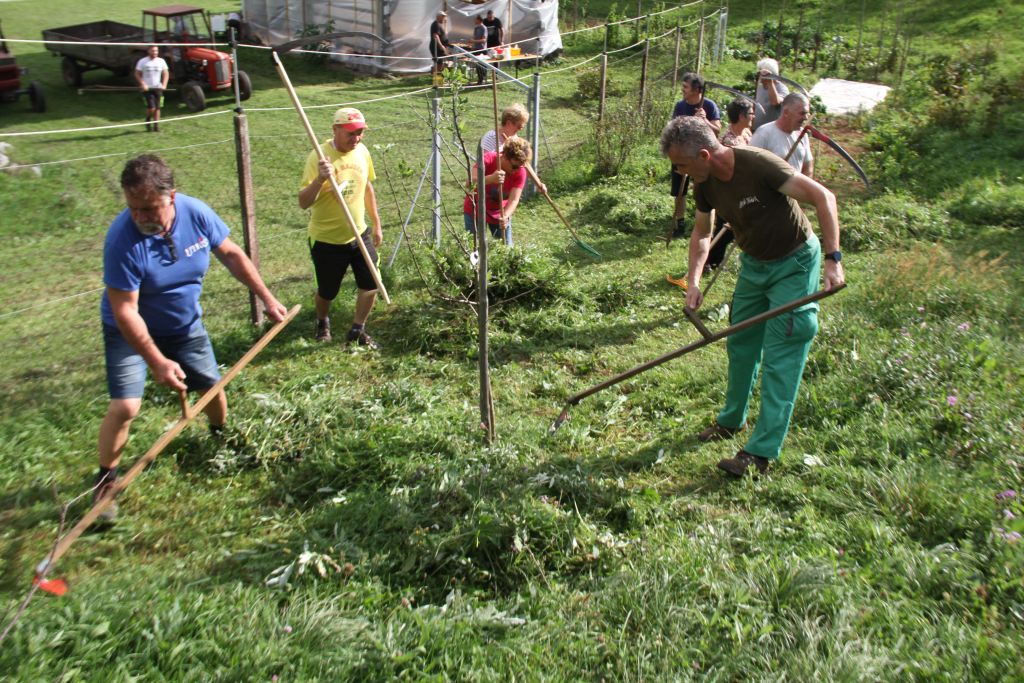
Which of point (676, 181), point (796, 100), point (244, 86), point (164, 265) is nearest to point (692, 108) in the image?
point (676, 181)

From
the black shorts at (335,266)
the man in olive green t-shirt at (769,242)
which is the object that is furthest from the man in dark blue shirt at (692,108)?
the man in olive green t-shirt at (769,242)

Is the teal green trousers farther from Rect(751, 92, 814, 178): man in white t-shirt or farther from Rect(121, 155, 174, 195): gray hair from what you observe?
Rect(121, 155, 174, 195): gray hair

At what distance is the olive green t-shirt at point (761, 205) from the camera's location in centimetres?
399

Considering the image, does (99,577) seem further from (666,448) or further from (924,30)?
(924,30)

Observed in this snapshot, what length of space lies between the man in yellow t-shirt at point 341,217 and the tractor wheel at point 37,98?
42.0ft

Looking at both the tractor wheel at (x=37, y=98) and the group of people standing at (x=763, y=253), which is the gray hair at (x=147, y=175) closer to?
the group of people standing at (x=763, y=253)

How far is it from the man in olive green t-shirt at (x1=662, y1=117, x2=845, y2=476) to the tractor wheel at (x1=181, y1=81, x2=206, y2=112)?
14057 millimetres

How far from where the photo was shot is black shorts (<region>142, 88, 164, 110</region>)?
1454cm

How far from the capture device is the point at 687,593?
313 cm

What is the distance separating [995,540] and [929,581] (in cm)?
41

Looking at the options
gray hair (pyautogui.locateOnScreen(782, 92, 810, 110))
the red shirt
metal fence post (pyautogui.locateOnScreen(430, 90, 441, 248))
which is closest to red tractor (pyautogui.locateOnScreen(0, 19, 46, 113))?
metal fence post (pyautogui.locateOnScreen(430, 90, 441, 248))

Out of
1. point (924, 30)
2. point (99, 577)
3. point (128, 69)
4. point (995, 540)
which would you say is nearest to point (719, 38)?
point (924, 30)

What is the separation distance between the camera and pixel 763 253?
13.6 feet

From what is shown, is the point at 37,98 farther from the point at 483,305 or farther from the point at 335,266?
the point at 483,305
